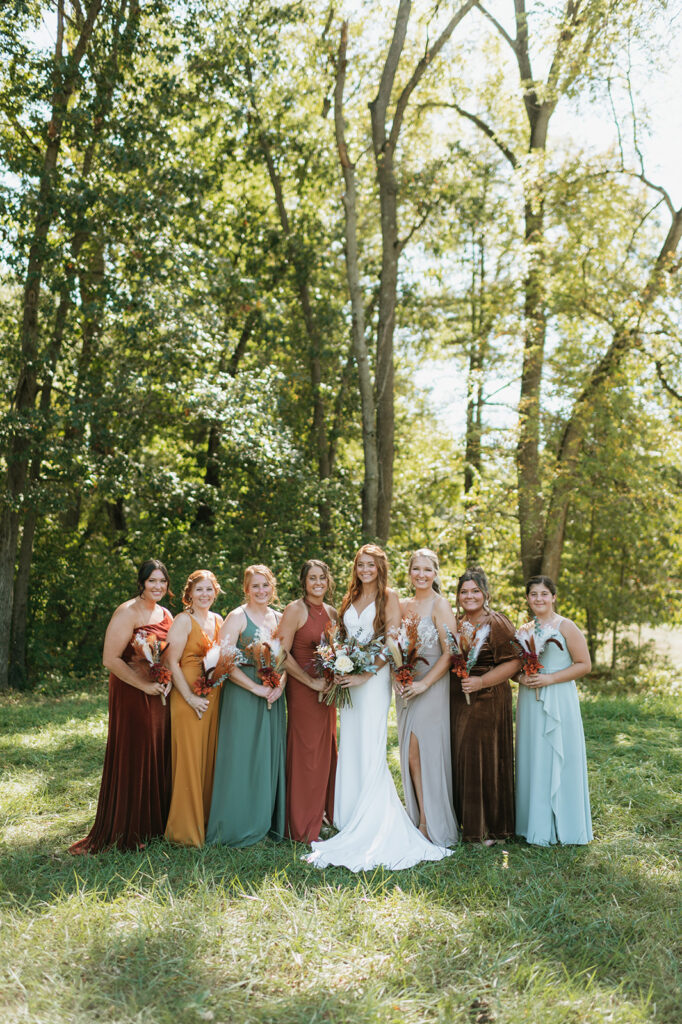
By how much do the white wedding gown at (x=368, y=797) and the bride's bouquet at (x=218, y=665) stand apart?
0.87 meters

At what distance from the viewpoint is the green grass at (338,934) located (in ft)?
12.7

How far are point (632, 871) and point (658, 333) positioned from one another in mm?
12141

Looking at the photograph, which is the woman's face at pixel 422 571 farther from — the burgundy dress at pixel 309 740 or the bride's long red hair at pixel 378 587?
the burgundy dress at pixel 309 740

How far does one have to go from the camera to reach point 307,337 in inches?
750

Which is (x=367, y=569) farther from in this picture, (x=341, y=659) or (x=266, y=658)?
(x=266, y=658)

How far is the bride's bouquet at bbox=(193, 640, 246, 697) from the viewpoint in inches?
251

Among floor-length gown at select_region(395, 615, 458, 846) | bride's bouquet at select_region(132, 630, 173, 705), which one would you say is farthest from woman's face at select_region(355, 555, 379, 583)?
bride's bouquet at select_region(132, 630, 173, 705)

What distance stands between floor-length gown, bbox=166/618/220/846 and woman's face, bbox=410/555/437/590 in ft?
5.23

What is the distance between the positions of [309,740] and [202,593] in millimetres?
1401

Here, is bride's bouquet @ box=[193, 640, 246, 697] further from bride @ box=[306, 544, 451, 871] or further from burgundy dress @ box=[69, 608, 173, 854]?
bride @ box=[306, 544, 451, 871]

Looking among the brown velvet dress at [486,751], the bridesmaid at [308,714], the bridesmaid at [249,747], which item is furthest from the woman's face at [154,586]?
the brown velvet dress at [486,751]

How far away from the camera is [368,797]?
20.7 ft

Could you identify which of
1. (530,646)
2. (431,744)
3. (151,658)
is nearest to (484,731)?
(431,744)

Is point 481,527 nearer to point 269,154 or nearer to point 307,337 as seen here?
point 307,337
